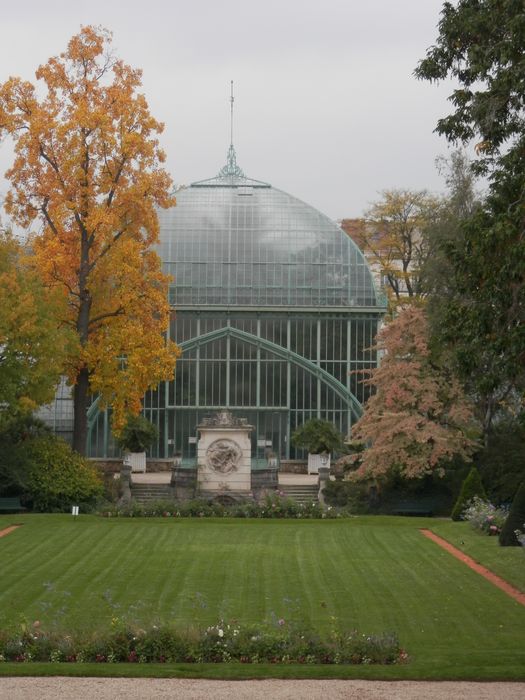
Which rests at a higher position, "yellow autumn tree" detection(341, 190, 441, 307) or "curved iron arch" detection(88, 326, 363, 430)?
"yellow autumn tree" detection(341, 190, 441, 307)

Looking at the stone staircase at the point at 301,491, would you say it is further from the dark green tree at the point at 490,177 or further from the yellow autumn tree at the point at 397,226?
the dark green tree at the point at 490,177

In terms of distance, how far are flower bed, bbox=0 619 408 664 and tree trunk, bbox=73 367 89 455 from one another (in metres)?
19.2

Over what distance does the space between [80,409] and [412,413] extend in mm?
9206

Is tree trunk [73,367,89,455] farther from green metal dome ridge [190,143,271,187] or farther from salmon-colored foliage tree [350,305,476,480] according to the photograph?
green metal dome ridge [190,143,271,187]

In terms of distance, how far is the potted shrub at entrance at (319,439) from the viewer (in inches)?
1523

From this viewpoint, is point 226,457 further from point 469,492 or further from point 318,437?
point 469,492

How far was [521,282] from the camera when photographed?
14594 millimetres

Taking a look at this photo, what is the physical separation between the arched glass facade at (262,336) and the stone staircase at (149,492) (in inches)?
232

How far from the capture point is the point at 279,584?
18000 millimetres

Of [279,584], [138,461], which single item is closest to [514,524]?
[279,584]

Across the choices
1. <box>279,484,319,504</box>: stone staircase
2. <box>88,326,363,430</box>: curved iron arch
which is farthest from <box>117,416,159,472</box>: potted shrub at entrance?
<box>279,484,319,504</box>: stone staircase

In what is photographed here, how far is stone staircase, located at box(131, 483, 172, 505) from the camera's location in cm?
3369

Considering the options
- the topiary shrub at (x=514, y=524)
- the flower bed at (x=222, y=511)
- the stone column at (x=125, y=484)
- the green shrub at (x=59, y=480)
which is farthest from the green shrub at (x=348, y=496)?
the topiary shrub at (x=514, y=524)

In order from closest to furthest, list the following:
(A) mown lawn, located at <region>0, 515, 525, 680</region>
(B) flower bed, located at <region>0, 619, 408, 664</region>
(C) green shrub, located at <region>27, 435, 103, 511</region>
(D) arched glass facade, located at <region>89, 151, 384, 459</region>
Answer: (B) flower bed, located at <region>0, 619, 408, 664</region> < (A) mown lawn, located at <region>0, 515, 525, 680</region> < (C) green shrub, located at <region>27, 435, 103, 511</region> < (D) arched glass facade, located at <region>89, 151, 384, 459</region>
